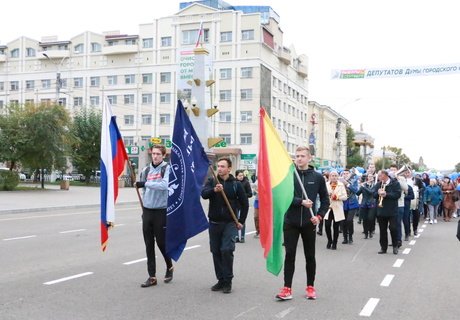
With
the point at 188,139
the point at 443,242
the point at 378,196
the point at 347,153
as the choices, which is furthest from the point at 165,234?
the point at 347,153

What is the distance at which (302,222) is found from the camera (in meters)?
7.05

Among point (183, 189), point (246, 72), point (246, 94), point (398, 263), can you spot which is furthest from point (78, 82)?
point (183, 189)

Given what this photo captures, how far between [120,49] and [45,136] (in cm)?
4082

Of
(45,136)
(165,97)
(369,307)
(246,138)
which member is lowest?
(369,307)

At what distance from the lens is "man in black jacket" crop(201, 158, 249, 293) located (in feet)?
24.5

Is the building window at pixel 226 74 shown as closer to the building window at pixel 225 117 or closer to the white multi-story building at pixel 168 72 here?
the white multi-story building at pixel 168 72

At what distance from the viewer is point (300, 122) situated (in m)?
85.6

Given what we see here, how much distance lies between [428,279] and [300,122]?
77.5m

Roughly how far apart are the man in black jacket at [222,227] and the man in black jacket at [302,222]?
2.48 ft

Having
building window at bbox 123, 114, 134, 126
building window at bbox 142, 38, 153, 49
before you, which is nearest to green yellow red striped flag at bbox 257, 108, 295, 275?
building window at bbox 123, 114, 134, 126

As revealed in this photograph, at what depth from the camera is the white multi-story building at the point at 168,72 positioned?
68812mm

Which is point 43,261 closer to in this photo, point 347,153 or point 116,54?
point 116,54

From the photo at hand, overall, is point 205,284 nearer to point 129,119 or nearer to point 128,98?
point 129,119

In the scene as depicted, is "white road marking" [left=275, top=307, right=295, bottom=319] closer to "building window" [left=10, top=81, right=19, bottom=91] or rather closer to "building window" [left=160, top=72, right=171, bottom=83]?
"building window" [left=160, top=72, right=171, bottom=83]
